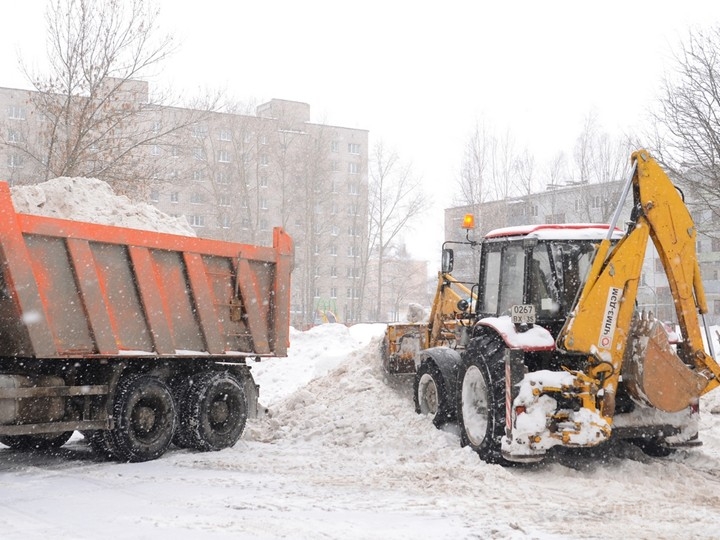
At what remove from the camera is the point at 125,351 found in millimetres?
9242

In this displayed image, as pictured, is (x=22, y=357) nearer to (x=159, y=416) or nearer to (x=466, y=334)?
(x=159, y=416)

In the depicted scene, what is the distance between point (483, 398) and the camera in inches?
371

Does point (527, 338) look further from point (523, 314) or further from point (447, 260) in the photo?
point (447, 260)

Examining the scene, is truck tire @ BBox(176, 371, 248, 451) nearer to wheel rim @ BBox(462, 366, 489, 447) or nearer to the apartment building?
wheel rim @ BBox(462, 366, 489, 447)

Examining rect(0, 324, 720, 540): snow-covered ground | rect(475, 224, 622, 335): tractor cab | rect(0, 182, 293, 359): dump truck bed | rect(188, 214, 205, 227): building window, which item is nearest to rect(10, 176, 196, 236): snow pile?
rect(0, 182, 293, 359): dump truck bed

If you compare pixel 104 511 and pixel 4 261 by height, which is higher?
pixel 4 261

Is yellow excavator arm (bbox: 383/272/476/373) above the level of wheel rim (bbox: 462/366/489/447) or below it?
above

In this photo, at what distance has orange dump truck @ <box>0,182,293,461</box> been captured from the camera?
8.48 metres

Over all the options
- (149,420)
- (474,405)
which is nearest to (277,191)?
(149,420)

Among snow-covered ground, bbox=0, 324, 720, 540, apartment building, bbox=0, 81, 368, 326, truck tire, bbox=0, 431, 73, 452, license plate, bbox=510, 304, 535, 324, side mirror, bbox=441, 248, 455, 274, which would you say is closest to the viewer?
snow-covered ground, bbox=0, 324, 720, 540

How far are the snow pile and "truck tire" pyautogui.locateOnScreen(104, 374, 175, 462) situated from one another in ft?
6.78

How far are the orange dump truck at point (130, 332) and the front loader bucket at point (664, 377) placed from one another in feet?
15.5

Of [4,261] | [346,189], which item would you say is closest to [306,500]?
[4,261]

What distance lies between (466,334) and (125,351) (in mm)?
4332
